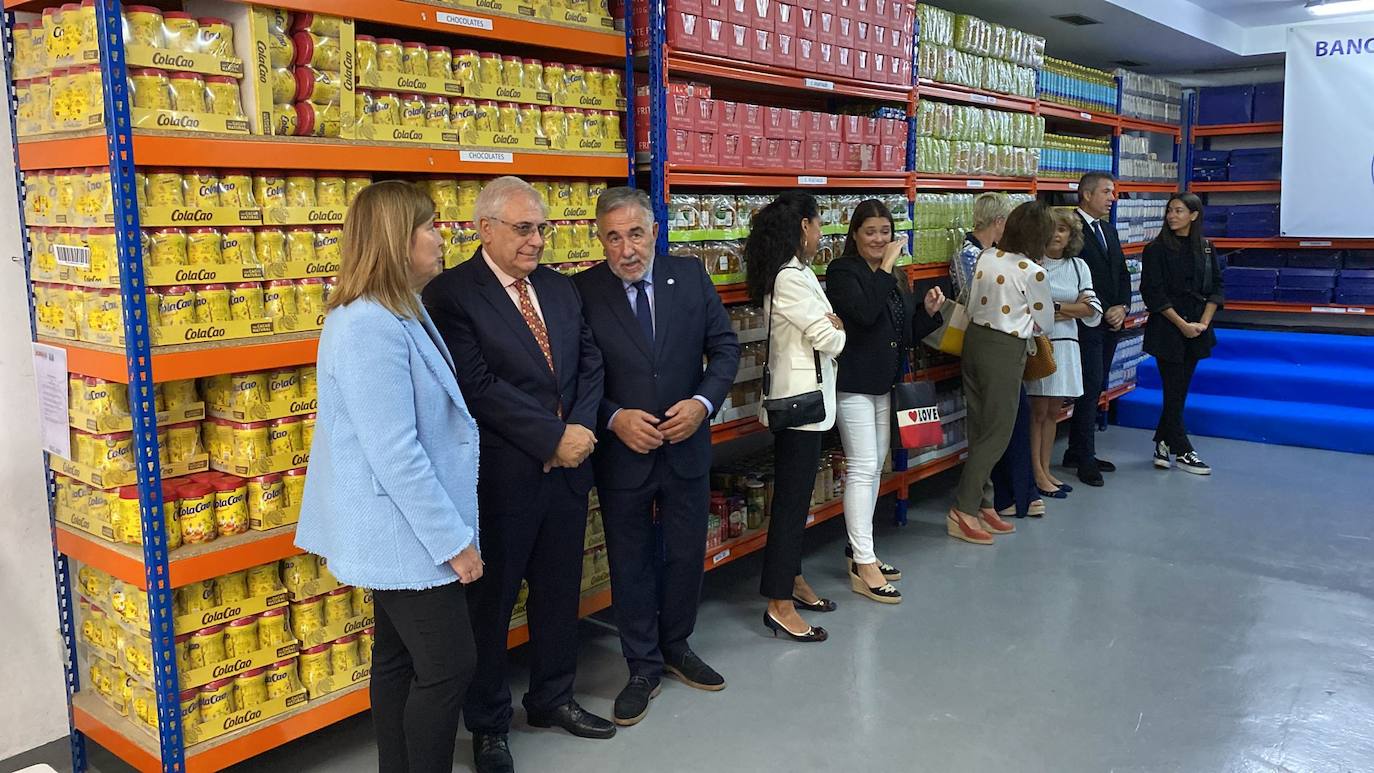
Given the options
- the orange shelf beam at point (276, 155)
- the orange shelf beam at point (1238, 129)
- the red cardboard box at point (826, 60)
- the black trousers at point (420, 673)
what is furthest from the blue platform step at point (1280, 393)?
the black trousers at point (420, 673)

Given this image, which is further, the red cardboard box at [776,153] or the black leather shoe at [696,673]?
the red cardboard box at [776,153]

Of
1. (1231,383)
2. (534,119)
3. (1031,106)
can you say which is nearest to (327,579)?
(534,119)

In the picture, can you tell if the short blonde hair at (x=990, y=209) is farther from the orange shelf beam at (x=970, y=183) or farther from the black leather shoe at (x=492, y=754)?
the black leather shoe at (x=492, y=754)

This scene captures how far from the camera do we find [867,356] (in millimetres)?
4367

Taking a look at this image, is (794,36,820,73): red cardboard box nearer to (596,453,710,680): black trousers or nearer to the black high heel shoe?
(596,453,710,680): black trousers

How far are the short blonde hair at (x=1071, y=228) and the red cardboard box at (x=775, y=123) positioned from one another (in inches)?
78.9

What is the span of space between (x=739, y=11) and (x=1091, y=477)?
3.93 meters

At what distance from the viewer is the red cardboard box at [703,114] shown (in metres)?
4.21

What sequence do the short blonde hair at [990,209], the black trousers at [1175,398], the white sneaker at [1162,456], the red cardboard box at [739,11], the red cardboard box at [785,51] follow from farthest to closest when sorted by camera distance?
1. the white sneaker at [1162,456]
2. the black trousers at [1175,398]
3. the short blonde hair at [990,209]
4. the red cardboard box at [785,51]
5. the red cardboard box at [739,11]

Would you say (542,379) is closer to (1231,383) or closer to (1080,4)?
(1080,4)

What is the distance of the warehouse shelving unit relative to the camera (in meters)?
2.63

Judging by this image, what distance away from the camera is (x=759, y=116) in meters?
4.61

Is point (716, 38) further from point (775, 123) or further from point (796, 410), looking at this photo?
point (796, 410)

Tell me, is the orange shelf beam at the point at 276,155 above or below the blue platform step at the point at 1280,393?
above
